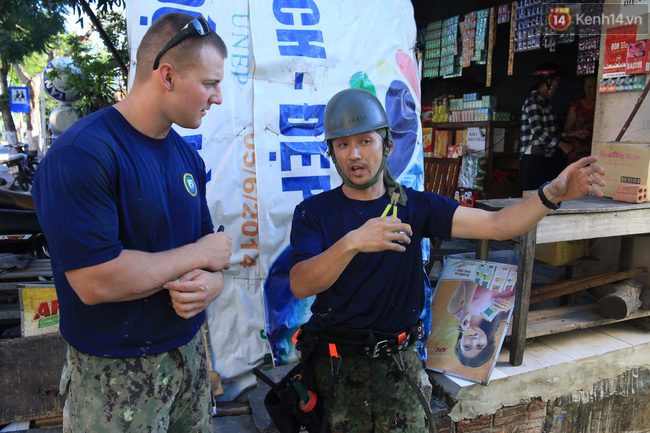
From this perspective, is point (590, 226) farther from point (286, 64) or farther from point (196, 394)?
point (196, 394)

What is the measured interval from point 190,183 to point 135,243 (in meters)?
0.33

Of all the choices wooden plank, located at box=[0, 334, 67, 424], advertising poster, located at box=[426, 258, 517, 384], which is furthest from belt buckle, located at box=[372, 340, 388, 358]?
wooden plank, located at box=[0, 334, 67, 424]

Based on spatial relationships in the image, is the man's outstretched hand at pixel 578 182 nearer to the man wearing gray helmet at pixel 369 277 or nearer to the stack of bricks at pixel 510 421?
the man wearing gray helmet at pixel 369 277

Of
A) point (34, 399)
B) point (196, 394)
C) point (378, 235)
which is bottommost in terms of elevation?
point (34, 399)

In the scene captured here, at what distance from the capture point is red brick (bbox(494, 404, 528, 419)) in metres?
3.26

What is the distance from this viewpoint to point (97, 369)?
1.53 meters

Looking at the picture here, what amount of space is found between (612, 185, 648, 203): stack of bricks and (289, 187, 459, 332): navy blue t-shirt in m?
2.16

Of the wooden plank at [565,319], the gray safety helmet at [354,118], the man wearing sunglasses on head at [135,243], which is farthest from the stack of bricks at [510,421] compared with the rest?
the man wearing sunglasses on head at [135,243]

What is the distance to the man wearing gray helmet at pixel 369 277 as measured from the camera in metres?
2.11

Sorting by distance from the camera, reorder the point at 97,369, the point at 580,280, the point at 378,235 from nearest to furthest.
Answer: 1. the point at 97,369
2. the point at 378,235
3. the point at 580,280

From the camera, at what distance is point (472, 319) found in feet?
10.6

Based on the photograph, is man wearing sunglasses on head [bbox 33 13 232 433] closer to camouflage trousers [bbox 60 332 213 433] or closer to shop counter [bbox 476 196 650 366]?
camouflage trousers [bbox 60 332 213 433]

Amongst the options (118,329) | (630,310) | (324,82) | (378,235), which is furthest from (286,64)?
(630,310)

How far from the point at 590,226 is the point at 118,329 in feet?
10.3
